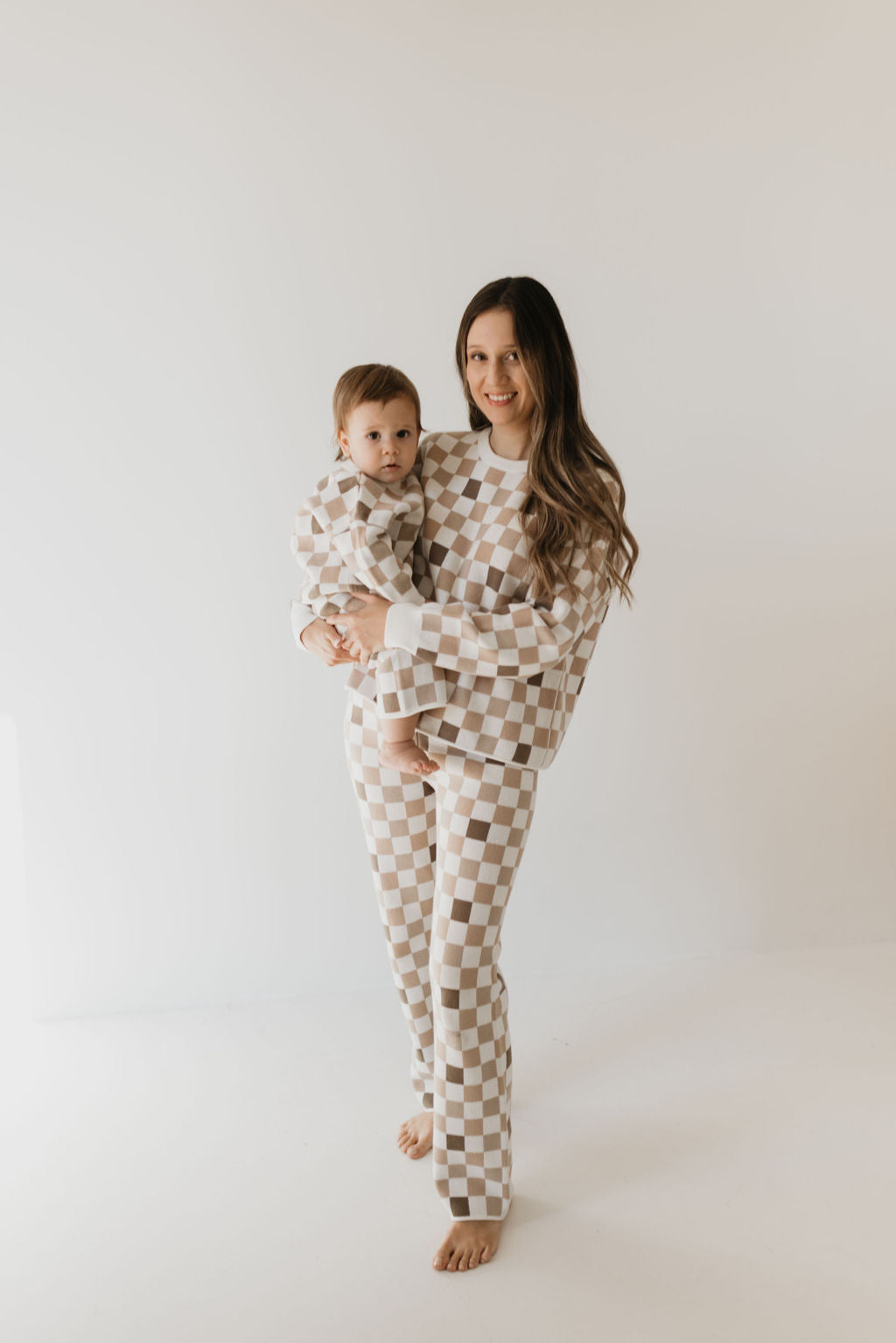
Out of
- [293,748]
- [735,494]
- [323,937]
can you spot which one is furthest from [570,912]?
[735,494]

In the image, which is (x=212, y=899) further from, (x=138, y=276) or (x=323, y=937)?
(x=138, y=276)

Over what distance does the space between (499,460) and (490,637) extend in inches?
12.5

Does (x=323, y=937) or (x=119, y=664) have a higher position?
(x=119, y=664)

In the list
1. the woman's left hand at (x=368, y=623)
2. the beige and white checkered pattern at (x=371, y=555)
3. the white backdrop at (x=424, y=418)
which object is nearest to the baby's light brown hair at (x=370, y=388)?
the beige and white checkered pattern at (x=371, y=555)

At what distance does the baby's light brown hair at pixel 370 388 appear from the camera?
65.2 inches

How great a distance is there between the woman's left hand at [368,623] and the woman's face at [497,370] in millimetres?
343

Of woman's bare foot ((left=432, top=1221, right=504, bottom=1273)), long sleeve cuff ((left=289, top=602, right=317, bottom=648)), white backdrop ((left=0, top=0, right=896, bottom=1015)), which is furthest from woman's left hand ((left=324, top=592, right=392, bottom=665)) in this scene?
woman's bare foot ((left=432, top=1221, right=504, bottom=1273))

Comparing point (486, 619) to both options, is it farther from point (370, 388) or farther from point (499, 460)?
point (370, 388)

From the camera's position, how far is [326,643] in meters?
1.80

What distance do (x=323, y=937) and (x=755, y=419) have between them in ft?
5.29

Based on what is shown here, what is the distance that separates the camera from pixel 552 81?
2373 millimetres

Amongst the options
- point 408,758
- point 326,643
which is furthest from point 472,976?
point 326,643

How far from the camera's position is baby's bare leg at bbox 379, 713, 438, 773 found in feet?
5.55

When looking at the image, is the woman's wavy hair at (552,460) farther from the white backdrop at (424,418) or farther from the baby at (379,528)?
the white backdrop at (424,418)
